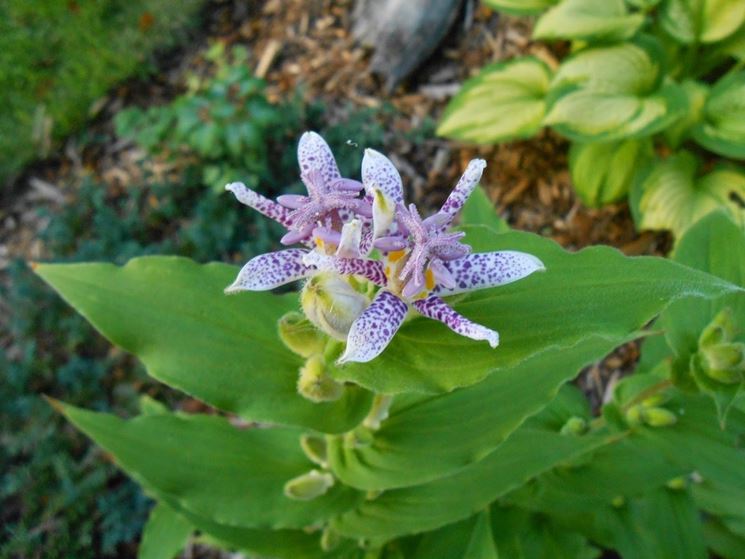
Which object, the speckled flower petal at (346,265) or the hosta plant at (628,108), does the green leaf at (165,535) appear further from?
the hosta plant at (628,108)

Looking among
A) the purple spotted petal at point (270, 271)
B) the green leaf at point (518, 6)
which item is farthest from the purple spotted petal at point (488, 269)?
the green leaf at point (518, 6)

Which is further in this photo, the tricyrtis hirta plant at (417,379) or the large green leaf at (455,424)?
the large green leaf at (455,424)

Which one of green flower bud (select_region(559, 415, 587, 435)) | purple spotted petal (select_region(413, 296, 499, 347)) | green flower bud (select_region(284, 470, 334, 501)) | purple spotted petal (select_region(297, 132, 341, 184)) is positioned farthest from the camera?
green flower bud (select_region(559, 415, 587, 435))

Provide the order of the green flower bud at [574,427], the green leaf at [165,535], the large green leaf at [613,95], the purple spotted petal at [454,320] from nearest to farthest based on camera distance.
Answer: the purple spotted petal at [454,320], the green flower bud at [574,427], the green leaf at [165,535], the large green leaf at [613,95]

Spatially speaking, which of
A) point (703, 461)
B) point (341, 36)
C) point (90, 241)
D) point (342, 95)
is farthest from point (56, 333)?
point (703, 461)

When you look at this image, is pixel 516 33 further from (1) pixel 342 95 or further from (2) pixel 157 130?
(2) pixel 157 130

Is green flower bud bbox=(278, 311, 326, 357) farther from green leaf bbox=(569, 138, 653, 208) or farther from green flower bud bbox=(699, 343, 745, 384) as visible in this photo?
green leaf bbox=(569, 138, 653, 208)

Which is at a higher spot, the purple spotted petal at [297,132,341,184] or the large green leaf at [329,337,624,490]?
the purple spotted petal at [297,132,341,184]

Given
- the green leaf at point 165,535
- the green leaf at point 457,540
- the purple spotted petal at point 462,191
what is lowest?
the green leaf at point 165,535

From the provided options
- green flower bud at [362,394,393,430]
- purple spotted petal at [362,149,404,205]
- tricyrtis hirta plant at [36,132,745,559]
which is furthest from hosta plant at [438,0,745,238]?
purple spotted petal at [362,149,404,205]
